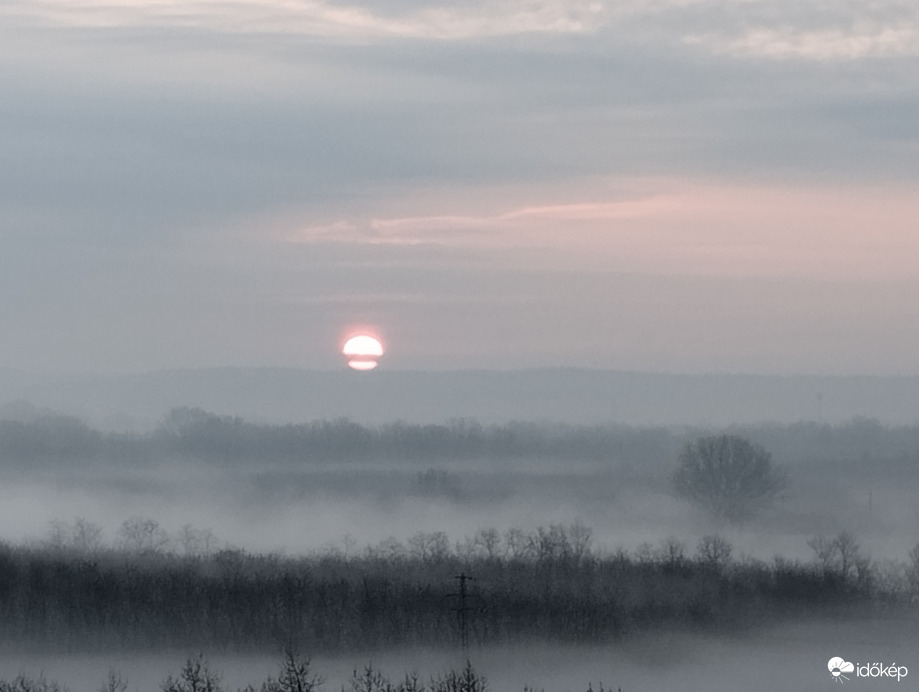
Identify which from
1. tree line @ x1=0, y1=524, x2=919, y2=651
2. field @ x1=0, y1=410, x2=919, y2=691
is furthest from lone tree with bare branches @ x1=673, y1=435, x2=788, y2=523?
tree line @ x1=0, y1=524, x2=919, y2=651

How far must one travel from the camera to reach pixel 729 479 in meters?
133

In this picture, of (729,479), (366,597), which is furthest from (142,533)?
(366,597)

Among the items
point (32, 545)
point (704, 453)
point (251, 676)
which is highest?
point (704, 453)

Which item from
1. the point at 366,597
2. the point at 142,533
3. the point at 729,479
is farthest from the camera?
the point at 729,479

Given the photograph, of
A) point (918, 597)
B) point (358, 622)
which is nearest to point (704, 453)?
point (918, 597)

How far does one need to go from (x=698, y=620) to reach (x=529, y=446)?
133014mm

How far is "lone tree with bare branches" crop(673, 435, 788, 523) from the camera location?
131 m

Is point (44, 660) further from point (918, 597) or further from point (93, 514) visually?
point (93, 514)

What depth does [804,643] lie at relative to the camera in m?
53.3

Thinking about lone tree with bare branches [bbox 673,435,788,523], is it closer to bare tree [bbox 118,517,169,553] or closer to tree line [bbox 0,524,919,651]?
bare tree [bbox 118,517,169,553]

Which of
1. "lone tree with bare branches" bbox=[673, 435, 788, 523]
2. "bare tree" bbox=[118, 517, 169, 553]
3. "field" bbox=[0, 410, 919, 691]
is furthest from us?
"lone tree with bare branches" bbox=[673, 435, 788, 523]

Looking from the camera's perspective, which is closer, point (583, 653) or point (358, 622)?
point (583, 653)

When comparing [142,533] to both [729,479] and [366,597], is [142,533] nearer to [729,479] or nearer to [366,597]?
[729,479]

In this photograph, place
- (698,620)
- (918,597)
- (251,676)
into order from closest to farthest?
(251,676)
(698,620)
(918,597)
